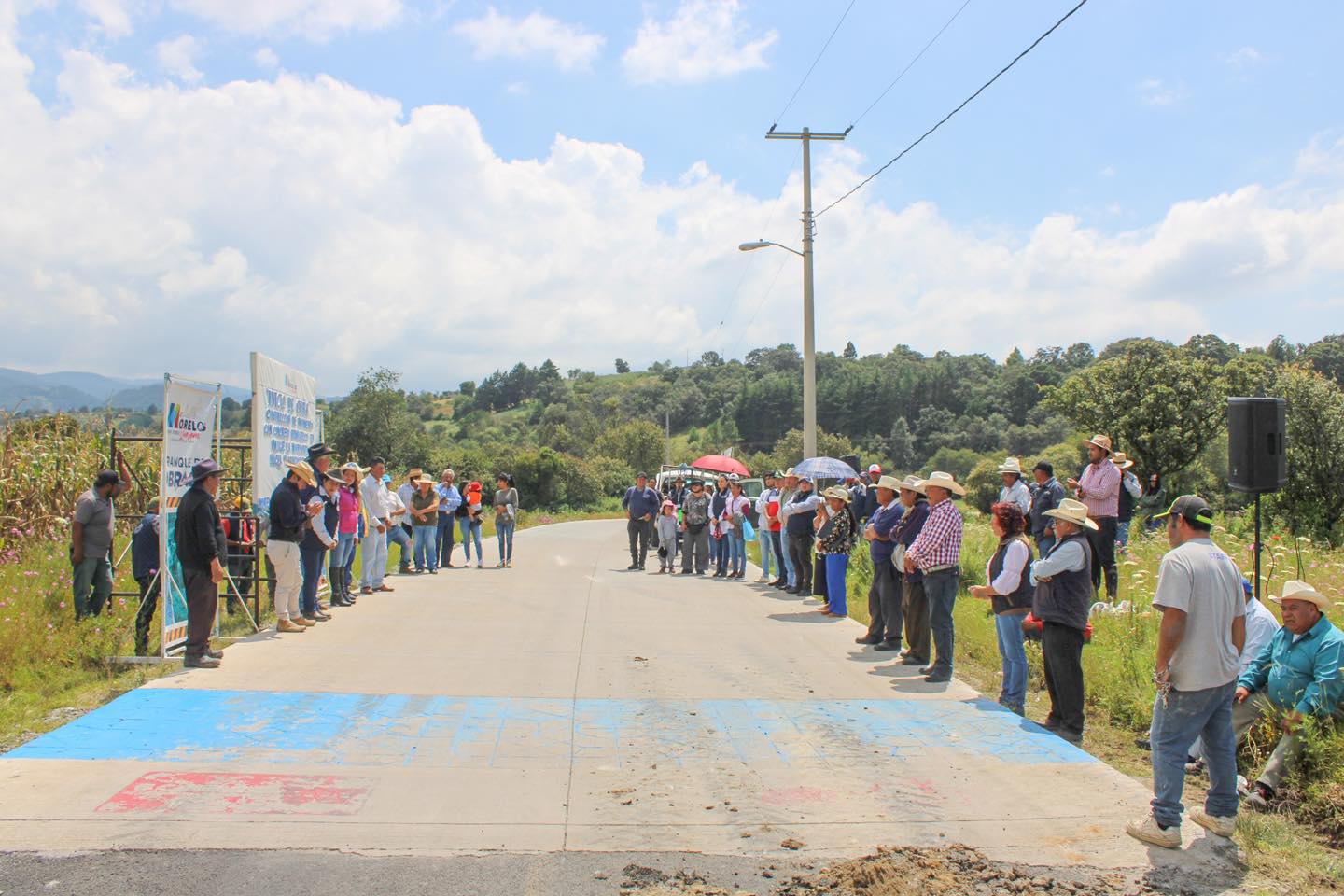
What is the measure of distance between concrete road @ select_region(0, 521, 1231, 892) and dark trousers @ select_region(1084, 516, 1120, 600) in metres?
3.75

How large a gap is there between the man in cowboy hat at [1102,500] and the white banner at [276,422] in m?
9.81

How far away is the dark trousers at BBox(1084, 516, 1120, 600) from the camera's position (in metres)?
12.5

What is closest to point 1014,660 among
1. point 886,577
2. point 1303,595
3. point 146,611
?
point 1303,595

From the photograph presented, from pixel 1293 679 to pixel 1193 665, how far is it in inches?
72.8

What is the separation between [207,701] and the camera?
787 centimetres

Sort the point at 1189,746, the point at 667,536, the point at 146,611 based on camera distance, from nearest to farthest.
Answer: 1. the point at 1189,746
2. the point at 146,611
3. the point at 667,536

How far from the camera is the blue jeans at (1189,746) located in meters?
5.44

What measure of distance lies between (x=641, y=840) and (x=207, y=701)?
4367 millimetres

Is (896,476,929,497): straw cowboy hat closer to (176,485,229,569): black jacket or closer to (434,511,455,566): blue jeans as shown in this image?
(176,485,229,569): black jacket

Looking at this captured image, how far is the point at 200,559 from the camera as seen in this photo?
8.97m

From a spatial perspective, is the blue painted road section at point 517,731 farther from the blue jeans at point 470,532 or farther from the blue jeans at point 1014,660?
the blue jeans at point 470,532

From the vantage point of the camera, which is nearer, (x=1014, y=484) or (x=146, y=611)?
(x=146, y=611)

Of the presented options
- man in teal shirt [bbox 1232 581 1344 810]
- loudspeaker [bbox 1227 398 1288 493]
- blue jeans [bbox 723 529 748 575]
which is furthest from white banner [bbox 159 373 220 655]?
blue jeans [bbox 723 529 748 575]

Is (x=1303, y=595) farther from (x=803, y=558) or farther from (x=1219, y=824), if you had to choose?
(x=803, y=558)
